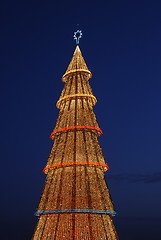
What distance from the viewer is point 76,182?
33.3ft

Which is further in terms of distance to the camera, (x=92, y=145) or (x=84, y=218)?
(x=92, y=145)

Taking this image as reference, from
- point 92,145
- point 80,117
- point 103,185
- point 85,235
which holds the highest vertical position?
point 80,117

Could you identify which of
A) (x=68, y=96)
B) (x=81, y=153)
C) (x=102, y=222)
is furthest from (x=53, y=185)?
(x=68, y=96)

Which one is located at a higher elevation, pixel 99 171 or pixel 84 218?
pixel 99 171

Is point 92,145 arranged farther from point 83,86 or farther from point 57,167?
point 83,86

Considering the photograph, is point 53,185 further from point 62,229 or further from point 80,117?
point 80,117

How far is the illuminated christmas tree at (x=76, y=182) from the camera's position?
942 cm

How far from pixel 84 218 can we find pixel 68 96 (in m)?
→ 5.64

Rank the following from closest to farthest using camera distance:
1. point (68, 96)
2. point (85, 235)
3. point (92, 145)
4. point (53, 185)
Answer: point (85, 235), point (53, 185), point (92, 145), point (68, 96)

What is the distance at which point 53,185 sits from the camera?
10438mm

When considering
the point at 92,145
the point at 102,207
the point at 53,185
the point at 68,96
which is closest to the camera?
the point at 102,207

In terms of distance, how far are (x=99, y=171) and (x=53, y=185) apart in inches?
79.3

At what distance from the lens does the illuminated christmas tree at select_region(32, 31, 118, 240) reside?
9.42 metres

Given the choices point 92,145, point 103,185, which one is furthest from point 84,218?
point 92,145
